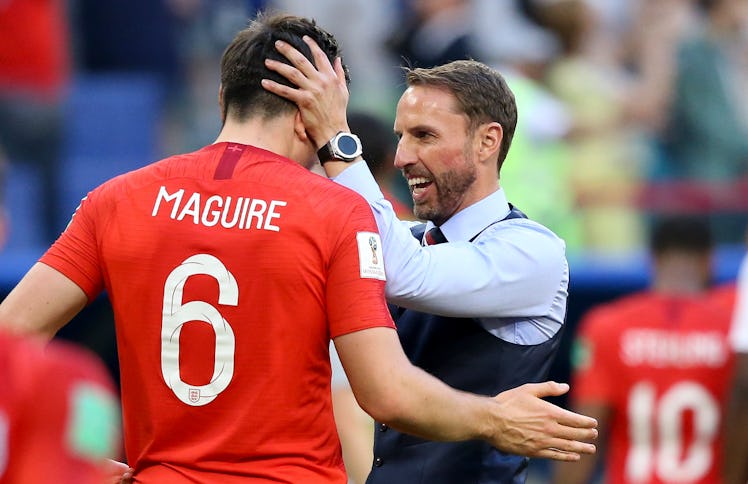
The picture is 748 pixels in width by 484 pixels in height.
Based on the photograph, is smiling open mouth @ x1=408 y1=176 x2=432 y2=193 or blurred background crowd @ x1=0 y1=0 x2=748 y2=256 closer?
smiling open mouth @ x1=408 y1=176 x2=432 y2=193

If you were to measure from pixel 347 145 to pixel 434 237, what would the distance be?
55 cm

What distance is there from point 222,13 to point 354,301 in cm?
787

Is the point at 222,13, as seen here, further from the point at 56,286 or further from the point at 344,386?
the point at 56,286

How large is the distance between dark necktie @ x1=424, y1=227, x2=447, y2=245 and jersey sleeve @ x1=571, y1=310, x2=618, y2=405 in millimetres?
2740

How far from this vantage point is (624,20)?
11297 millimetres

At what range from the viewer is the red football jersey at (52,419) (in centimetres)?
221

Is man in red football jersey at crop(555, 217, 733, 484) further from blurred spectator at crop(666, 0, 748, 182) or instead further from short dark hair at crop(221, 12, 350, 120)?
short dark hair at crop(221, 12, 350, 120)

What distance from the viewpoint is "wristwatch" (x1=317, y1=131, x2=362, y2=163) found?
3.75 m

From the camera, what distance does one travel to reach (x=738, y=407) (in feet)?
21.1

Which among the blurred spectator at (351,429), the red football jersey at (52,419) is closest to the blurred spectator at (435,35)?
the blurred spectator at (351,429)

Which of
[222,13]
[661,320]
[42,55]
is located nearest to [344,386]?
A: [661,320]

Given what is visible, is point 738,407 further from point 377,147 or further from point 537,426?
point 537,426

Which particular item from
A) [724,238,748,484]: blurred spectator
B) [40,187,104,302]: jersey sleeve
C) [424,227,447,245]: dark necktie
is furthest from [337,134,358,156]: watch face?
[724,238,748,484]: blurred spectator

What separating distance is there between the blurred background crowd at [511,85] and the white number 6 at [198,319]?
4666mm
